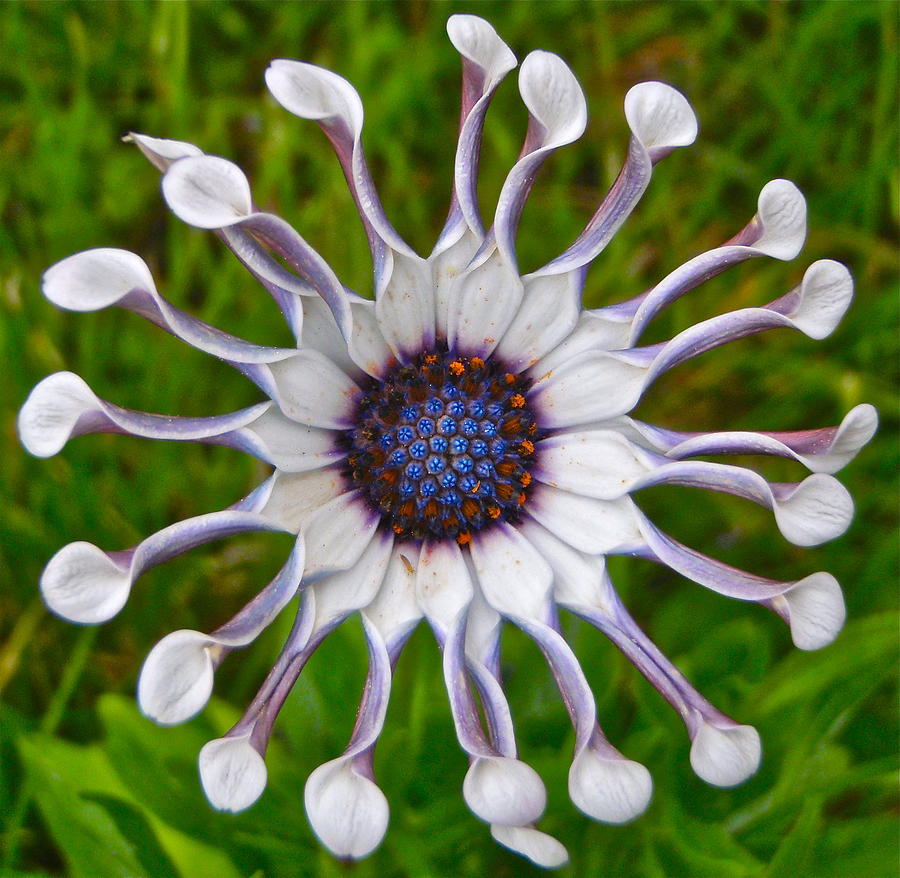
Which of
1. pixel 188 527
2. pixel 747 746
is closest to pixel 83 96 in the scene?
pixel 188 527

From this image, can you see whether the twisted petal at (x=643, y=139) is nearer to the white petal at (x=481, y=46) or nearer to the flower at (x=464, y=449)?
the flower at (x=464, y=449)

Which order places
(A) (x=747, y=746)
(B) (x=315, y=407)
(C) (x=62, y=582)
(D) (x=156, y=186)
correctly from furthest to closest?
(D) (x=156, y=186), (B) (x=315, y=407), (A) (x=747, y=746), (C) (x=62, y=582)

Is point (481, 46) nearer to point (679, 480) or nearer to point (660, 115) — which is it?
point (660, 115)

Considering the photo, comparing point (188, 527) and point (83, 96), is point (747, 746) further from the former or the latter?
point (83, 96)

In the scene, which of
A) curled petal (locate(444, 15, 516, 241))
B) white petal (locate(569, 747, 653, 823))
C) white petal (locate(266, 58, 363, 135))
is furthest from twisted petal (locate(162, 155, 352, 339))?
white petal (locate(569, 747, 653, 823))

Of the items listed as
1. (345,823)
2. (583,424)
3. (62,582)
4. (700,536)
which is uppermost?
(583,424)

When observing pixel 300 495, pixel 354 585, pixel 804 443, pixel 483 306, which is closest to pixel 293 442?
pixel 300 495
